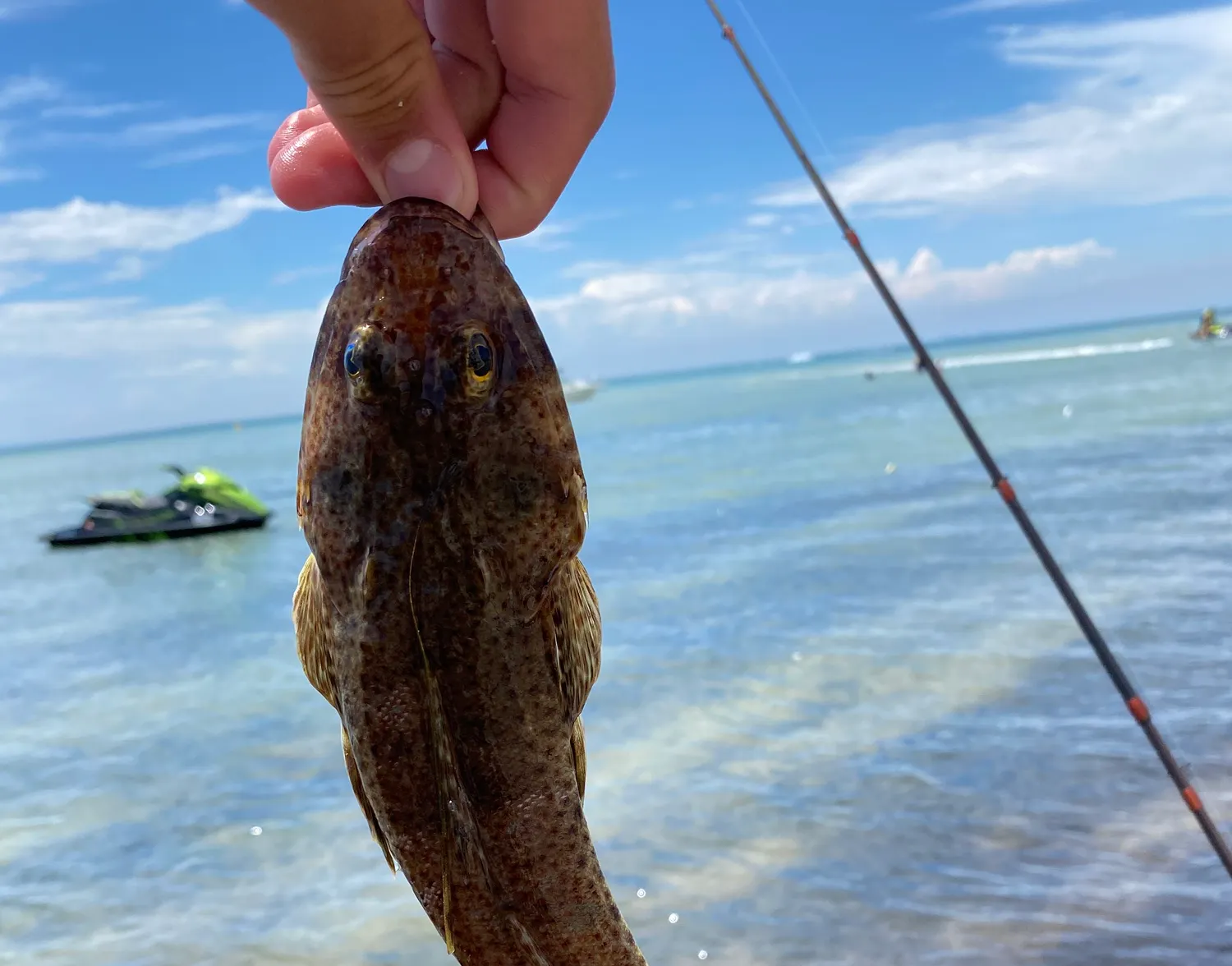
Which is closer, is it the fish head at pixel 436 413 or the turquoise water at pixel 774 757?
the fish head at pixel 436 413

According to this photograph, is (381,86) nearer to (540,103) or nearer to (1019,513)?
(540,103)

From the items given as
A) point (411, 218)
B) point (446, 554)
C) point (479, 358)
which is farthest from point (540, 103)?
point (446, 554)

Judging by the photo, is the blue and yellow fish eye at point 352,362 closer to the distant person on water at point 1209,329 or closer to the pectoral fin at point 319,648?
the pectoral fin at point 319,648

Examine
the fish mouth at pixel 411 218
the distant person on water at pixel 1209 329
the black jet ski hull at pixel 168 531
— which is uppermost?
the distant person on water at pixel 1209 329

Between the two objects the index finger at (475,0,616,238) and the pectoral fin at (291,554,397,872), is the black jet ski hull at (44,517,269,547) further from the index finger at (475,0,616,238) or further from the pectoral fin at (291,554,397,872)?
the index finger at (475,0,616,238)

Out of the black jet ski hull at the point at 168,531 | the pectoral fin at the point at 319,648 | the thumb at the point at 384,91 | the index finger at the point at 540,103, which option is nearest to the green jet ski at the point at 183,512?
the black jet ski hull at the point at 168,531

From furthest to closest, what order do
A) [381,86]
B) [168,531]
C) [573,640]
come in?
[168,531] < [573,640] < [381,86]

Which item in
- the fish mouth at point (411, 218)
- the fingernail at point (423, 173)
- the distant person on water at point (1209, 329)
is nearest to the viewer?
the fingernail at point (423, 173)
